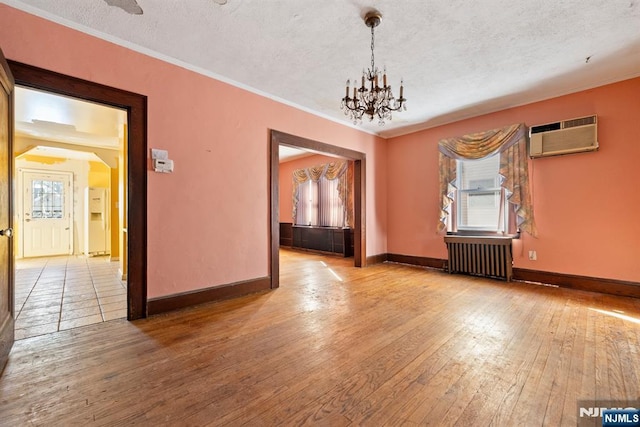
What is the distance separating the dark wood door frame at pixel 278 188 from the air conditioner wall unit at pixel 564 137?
9.10 ft

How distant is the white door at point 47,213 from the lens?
6719 mm

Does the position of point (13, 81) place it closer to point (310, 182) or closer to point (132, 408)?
point (132, 408)

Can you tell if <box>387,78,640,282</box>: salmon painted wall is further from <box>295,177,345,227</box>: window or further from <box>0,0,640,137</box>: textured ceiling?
<box>295,177,345,227</box>: window

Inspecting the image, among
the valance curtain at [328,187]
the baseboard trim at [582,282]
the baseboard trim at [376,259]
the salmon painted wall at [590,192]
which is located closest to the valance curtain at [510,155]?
the salmon painted wall at [590,192]

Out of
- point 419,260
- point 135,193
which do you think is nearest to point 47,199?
point 135,193

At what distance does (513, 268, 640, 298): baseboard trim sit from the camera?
350 cm

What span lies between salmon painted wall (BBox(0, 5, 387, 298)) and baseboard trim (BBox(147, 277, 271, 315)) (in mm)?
67

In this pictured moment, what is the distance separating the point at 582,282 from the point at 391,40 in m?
4.17

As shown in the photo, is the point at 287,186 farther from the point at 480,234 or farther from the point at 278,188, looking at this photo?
the point at 480,234

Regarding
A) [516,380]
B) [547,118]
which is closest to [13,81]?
[516,380]

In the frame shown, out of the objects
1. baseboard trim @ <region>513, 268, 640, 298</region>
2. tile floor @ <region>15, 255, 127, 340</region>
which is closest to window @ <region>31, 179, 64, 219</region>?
tile floor @ <region>15, 255, 127, 340</region>

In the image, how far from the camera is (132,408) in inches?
58.9

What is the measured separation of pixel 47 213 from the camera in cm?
702

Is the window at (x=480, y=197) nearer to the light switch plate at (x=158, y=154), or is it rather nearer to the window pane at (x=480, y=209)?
the window pane at (x=480, y=209)
